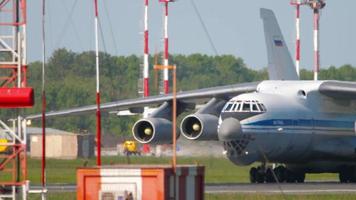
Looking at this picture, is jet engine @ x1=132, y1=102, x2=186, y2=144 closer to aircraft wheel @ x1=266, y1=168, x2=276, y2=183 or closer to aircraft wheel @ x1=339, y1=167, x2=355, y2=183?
aircraft wheel @ x1=266, y1=168, x2=276, y2=183

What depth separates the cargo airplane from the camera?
1264 inches

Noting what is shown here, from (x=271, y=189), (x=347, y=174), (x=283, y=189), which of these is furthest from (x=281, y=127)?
(x=271, y=189)

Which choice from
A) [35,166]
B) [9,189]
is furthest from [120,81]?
[9,189]

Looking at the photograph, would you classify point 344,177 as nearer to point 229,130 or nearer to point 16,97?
point 229,130

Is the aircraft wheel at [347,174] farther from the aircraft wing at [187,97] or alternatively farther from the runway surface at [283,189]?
the aircraft wing at [187,97]

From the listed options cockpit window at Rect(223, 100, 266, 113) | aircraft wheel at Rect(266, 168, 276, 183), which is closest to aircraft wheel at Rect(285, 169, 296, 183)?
aircraft wheel at Rect(266, 168, 276, 183)

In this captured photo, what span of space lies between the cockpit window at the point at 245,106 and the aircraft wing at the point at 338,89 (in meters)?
2.15

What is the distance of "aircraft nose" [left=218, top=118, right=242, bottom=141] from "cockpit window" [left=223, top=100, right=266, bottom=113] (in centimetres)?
59

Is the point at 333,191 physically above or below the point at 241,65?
below

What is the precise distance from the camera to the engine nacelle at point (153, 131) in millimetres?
34219

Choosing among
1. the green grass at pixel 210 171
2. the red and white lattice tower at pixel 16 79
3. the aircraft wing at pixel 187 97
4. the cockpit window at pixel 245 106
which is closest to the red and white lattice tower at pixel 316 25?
the green grass at pixel 210 171

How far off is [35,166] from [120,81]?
32716mm

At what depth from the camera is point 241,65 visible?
88688 mm

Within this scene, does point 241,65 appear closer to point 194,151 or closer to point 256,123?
point 194,151
